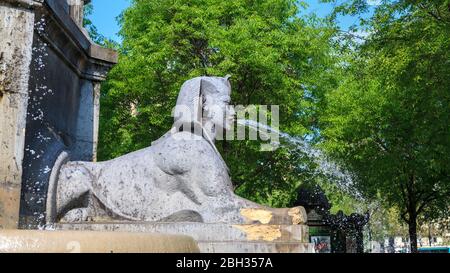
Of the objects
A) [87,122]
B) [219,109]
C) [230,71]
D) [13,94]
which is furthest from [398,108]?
[13,94]

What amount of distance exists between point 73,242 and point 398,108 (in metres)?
19.6

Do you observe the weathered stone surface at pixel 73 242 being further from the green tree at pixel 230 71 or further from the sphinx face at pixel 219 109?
the green tree at pixel 230 71

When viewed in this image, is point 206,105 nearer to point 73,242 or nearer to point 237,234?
point 237,234

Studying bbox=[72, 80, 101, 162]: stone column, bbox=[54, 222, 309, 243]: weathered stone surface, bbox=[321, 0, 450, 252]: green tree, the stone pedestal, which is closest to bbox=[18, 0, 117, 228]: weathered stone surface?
bbox=[72, 80, 101, 162]: stone column

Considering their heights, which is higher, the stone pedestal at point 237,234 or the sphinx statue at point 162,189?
the sphinx statue at point 162,189

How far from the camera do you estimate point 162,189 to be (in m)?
6.20

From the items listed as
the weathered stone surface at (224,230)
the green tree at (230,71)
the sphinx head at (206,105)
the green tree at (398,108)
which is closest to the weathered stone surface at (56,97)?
the weathered stone surface at (224,230)

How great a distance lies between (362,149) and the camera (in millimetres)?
22453

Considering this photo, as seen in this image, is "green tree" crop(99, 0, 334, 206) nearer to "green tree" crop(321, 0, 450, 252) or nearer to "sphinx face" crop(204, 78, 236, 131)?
"green tree" crop(321, 0, 450, 252)

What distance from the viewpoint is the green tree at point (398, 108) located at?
48.6ft

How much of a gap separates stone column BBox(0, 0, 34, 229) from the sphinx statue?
46 cm

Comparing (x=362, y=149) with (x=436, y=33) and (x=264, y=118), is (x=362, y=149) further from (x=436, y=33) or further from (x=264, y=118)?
(x=436, y=33)

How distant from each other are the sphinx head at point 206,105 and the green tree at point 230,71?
38.8 feet
